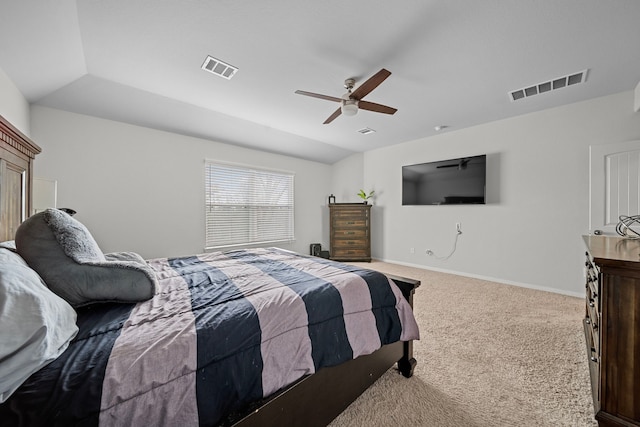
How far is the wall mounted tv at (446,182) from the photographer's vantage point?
3.93 metres

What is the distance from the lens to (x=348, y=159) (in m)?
5.89

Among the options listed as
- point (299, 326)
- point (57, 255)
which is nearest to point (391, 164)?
point (299, 326)

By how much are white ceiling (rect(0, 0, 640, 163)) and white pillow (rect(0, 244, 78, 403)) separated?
189 centimetres

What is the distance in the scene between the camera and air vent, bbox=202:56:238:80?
7.72ft

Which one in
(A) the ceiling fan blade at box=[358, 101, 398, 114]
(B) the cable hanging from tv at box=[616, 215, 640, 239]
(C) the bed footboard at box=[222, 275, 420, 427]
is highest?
(A) the ceiling fan blade at box=[358, 101, 398, 114]

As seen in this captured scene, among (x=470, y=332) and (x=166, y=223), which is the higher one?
(x=166, y=223)

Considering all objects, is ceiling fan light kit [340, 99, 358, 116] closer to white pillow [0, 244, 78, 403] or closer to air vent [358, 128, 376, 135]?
air vent [358, 128, 376, 135]

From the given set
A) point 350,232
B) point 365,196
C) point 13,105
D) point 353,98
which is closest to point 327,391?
point 353,98

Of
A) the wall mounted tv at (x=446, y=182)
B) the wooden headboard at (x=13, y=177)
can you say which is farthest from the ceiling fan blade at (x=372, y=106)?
the wooden headboard at (x=13, y=177)

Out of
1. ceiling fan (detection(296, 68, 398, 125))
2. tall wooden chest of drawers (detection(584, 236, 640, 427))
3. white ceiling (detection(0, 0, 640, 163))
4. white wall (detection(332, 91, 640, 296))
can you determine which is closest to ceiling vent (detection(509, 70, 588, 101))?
white ceiling (detection(0, 0, 640, 163))

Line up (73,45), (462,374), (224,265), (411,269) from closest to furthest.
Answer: (462,374), (224,265), (73,45), (411,269)

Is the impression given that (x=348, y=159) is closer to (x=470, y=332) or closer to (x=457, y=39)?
(x=457, y=39)

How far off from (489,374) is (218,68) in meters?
3.43

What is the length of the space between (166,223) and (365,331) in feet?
11.5
